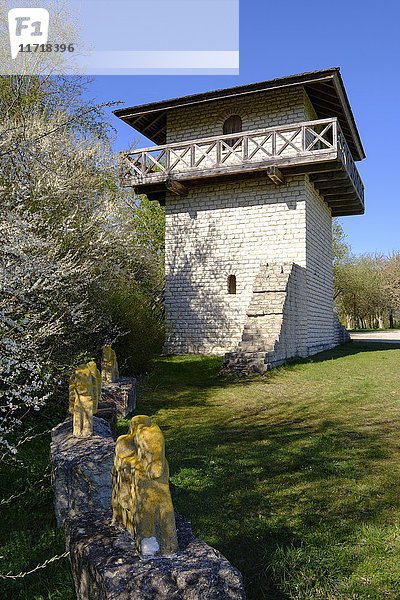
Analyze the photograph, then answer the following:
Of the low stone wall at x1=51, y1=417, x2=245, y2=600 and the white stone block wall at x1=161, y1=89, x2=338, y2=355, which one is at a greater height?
the white stone block wall at x1=161, y1=89, x2=338, y2=355

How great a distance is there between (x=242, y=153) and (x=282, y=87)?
2.09 metres

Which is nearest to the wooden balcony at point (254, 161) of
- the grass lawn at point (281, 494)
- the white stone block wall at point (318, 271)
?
the white stone block wall at point (318, 271)

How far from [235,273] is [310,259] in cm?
231

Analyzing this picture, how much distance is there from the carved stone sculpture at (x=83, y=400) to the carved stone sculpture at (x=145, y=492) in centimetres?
158

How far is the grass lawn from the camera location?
2.89 metres

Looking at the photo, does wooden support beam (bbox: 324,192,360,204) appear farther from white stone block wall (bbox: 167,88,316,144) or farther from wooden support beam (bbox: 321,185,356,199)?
white stone block wall (bbox: 167,88,316,144)

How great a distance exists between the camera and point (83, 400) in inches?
161

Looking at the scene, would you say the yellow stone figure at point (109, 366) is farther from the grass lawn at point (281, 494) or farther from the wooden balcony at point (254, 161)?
the wooden balcony at point (254, 161)

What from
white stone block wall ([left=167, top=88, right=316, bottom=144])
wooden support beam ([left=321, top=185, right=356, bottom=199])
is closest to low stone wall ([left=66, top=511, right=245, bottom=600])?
white stone block wall ([left=167, top=88, right=316, bottom=144])

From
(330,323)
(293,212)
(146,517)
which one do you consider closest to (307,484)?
(146,517)

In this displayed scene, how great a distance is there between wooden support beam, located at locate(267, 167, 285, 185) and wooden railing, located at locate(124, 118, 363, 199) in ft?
0.67

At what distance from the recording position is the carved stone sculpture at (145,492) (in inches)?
88.4

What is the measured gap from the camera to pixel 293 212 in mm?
14273

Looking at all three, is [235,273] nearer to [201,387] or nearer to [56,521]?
[201,387]
